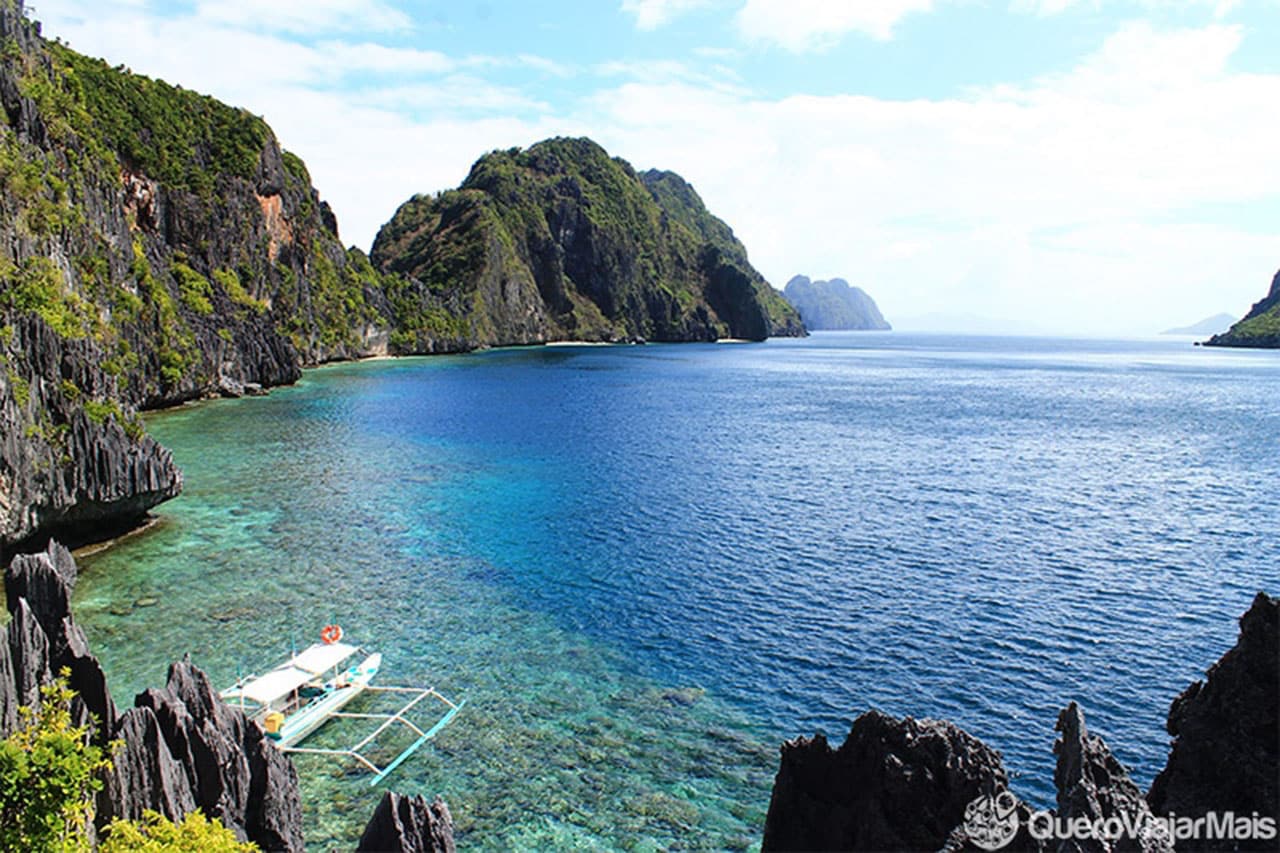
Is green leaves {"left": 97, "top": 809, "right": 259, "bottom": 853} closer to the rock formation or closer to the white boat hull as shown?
the white boat hull

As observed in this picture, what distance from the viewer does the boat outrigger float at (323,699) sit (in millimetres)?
23375

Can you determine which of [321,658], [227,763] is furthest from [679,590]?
[227,763]

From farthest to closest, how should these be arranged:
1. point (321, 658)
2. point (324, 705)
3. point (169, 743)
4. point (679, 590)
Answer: point (679, 590), point (321, 658), point (324, 705), point (169, 743)

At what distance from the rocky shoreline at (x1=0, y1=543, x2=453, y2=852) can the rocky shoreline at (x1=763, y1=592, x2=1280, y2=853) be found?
24.0 ft

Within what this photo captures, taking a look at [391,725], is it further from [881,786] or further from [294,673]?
[881,786]

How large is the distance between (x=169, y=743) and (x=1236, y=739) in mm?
21006

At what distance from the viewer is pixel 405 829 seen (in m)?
13.4

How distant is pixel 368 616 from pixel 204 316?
78.1 m

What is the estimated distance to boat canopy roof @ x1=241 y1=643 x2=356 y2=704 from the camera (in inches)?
939

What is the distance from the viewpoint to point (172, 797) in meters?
16.0

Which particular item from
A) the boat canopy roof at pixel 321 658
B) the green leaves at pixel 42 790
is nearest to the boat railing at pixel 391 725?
the boat canopy roof at pixel 321 658

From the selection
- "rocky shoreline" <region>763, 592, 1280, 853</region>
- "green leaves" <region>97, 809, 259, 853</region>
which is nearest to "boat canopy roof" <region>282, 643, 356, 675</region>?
"green leaves" <region>97, 809, 259, 853</region>

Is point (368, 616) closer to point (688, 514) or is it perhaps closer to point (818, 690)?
point (818, 690)

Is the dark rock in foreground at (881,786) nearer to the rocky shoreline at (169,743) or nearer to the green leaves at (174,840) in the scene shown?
the rocky shoreline at (169,743)
